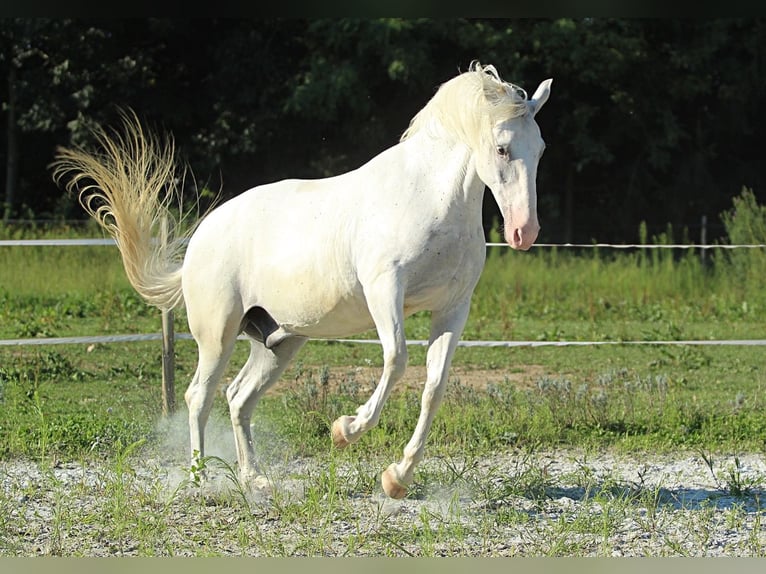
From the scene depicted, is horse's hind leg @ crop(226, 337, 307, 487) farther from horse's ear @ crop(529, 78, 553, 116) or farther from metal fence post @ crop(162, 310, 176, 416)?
horse's ear @ crop(529, 78, 553, 116)

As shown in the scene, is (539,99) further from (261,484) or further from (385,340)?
(261,484)

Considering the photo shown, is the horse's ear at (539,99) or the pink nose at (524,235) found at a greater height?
the horse's ear at (539,99)

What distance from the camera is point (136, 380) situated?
910 centimetres

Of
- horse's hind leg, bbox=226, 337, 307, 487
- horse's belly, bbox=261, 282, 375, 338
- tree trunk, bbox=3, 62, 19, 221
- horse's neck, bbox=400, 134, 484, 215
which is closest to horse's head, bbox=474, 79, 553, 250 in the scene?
horse's neck, bbox=400, 134, 484, 215

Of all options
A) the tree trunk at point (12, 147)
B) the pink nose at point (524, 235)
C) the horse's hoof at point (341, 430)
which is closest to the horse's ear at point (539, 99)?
the pink nose at point (524, 235)

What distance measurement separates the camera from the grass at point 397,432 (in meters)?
4.92

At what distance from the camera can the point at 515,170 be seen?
16.1 feet

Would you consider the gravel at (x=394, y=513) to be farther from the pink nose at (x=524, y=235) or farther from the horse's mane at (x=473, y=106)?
the horse's mane at (x=473, y=106)

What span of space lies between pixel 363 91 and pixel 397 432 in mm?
12640

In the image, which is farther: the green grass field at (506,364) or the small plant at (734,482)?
the green grass field at (506,364)

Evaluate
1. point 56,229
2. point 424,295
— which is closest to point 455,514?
point 424,295

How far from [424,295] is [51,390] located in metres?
4.41

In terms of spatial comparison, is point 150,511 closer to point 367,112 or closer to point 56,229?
point 56,229

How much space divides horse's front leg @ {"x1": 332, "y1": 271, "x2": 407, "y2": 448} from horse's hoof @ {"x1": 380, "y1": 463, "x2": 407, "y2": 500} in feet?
0.77
